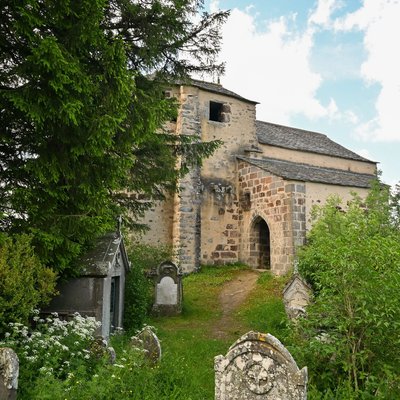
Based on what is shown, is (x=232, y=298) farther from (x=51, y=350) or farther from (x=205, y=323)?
(x=51, y=350)

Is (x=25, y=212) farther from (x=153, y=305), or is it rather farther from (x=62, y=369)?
(x=153, y=305)

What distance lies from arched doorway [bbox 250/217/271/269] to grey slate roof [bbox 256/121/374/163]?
4127 mm

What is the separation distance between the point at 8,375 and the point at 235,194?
14.8 metres

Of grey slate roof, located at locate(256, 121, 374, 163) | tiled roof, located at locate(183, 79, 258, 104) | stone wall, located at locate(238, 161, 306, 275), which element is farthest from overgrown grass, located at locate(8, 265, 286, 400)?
tiled roof, located at locate(183, 79, 258, 104)

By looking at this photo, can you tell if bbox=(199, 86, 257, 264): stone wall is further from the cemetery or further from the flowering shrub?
the flowering shrub

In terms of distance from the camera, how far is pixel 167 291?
11820mm

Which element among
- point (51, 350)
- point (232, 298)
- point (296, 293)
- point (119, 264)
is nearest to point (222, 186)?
point (232, 298)

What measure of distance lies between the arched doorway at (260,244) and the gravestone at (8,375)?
14.0m

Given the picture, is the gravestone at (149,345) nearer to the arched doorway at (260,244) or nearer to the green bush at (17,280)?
the green bush at (17,280)

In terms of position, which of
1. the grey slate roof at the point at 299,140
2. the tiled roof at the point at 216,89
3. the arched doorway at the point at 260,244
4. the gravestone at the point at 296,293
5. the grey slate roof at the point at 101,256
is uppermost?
the tiled roof at the point at 216,89

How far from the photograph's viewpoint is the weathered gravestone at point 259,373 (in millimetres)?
4266

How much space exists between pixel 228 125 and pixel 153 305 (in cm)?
977

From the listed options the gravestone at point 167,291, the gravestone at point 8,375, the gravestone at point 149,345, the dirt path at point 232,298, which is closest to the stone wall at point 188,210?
the dirt path at point 232,298

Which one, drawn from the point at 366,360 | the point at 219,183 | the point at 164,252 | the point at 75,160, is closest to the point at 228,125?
the point at 219,183
